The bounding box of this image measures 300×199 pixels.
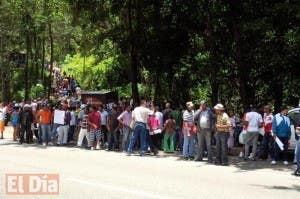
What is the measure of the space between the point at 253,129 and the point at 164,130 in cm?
353

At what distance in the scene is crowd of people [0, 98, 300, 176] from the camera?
621 inches

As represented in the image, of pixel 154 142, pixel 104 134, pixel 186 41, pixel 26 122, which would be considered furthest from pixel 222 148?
pixel 186 41

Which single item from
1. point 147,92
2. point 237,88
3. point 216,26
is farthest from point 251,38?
point 147,92

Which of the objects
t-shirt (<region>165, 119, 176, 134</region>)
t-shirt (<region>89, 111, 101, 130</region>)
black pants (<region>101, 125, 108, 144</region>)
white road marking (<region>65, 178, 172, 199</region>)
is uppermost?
t-shirt (<region>89, 111, 101, 130</region>)

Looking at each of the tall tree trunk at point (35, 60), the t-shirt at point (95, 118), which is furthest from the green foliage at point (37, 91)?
the t-shirt at point (95, 118)

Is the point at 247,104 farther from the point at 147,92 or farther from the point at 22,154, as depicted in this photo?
the point at 147,92

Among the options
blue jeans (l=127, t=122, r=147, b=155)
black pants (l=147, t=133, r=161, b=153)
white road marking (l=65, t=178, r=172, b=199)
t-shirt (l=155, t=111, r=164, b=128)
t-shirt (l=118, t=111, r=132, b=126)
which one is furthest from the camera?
t-shirt (l=118, t=111, r=132, b=126)

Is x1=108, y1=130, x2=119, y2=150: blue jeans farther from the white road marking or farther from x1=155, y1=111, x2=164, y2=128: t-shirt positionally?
the white road marking

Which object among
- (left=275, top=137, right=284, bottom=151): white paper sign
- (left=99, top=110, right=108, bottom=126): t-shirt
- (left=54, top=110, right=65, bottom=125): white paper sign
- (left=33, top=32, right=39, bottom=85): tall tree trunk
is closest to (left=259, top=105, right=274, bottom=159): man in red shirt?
(left=275, top=137, right=284, bottom=151): white paper sign

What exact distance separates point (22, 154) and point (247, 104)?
337 inches

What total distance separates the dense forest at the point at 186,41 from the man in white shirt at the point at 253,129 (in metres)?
3.10

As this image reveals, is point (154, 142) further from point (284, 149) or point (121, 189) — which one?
point (121, 189)

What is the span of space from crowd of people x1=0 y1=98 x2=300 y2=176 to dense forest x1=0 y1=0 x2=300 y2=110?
3.02 meters

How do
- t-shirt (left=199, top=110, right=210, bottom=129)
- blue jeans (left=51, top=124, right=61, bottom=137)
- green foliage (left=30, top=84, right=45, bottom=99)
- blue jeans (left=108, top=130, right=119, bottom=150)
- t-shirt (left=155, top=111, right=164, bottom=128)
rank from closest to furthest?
t-shirt (left=199, top=110, right=210, bottom=129), t-shirt (left=155, top=111, right=164, bottom=128), blue jeans (left=108, top=130, right=119, bottom=150), blue jeans (left=51, top=124, right=61, bottom=137), green foliage (left=30, top=84, right=45, bottom=99)
